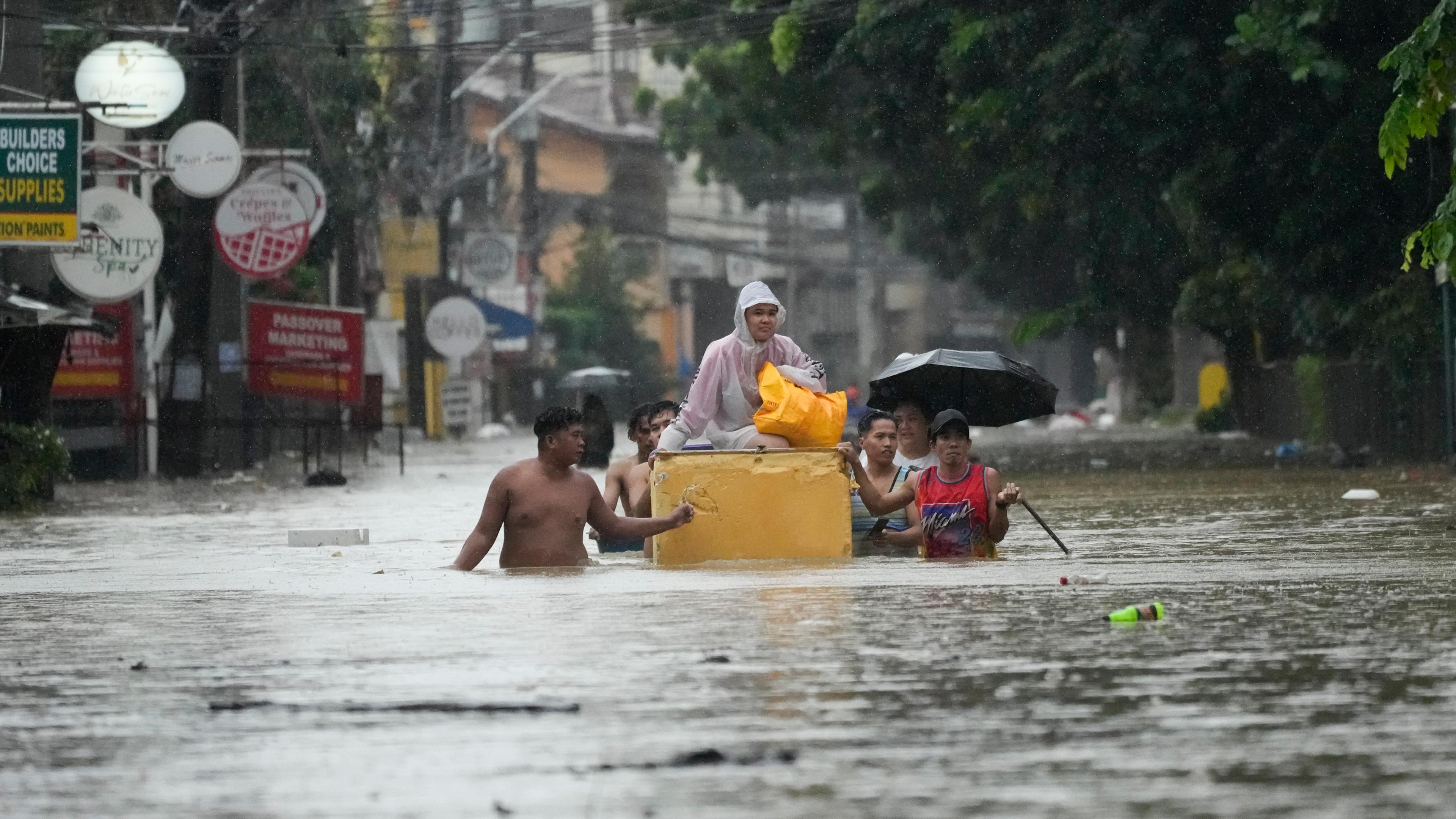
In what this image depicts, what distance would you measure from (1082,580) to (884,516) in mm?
2269

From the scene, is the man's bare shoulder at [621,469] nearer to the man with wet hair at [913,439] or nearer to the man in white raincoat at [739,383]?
the man in white raincoat at [739,383]

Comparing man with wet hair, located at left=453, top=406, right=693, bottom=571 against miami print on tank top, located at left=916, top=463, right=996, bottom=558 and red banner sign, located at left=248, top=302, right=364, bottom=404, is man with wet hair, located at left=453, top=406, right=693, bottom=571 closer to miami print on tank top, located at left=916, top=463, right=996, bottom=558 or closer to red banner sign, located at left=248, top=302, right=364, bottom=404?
miami print on tank top, located at left=916, top=463, right=996, bottom=558

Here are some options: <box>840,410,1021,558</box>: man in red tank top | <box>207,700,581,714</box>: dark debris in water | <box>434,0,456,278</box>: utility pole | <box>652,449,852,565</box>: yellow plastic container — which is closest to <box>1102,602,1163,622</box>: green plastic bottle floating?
<box>207,700,581,714</box>: dark debris in water

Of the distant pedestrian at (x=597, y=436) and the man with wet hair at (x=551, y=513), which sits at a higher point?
the distant pedestrian at (x=597, y=436)

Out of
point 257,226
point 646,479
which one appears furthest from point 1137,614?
point 257,226

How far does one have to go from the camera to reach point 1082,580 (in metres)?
11.1

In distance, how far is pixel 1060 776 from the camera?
17.6 feet

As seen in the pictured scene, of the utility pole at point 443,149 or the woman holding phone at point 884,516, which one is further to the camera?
the utility pole at point 443,149

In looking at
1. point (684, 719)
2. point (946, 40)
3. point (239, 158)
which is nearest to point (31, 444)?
point (239, 158)

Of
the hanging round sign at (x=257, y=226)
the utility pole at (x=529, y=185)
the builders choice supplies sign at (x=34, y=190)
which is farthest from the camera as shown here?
the utility pole at (x=529, y=185)

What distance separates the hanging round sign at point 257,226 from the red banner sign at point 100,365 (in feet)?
6.14

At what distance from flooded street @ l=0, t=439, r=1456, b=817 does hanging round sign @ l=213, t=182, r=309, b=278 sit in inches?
642

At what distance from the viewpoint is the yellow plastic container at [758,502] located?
41.5 feet

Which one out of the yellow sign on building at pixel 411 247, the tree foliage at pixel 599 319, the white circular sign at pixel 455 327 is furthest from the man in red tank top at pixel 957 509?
the tree foliage at pixel 599 319
